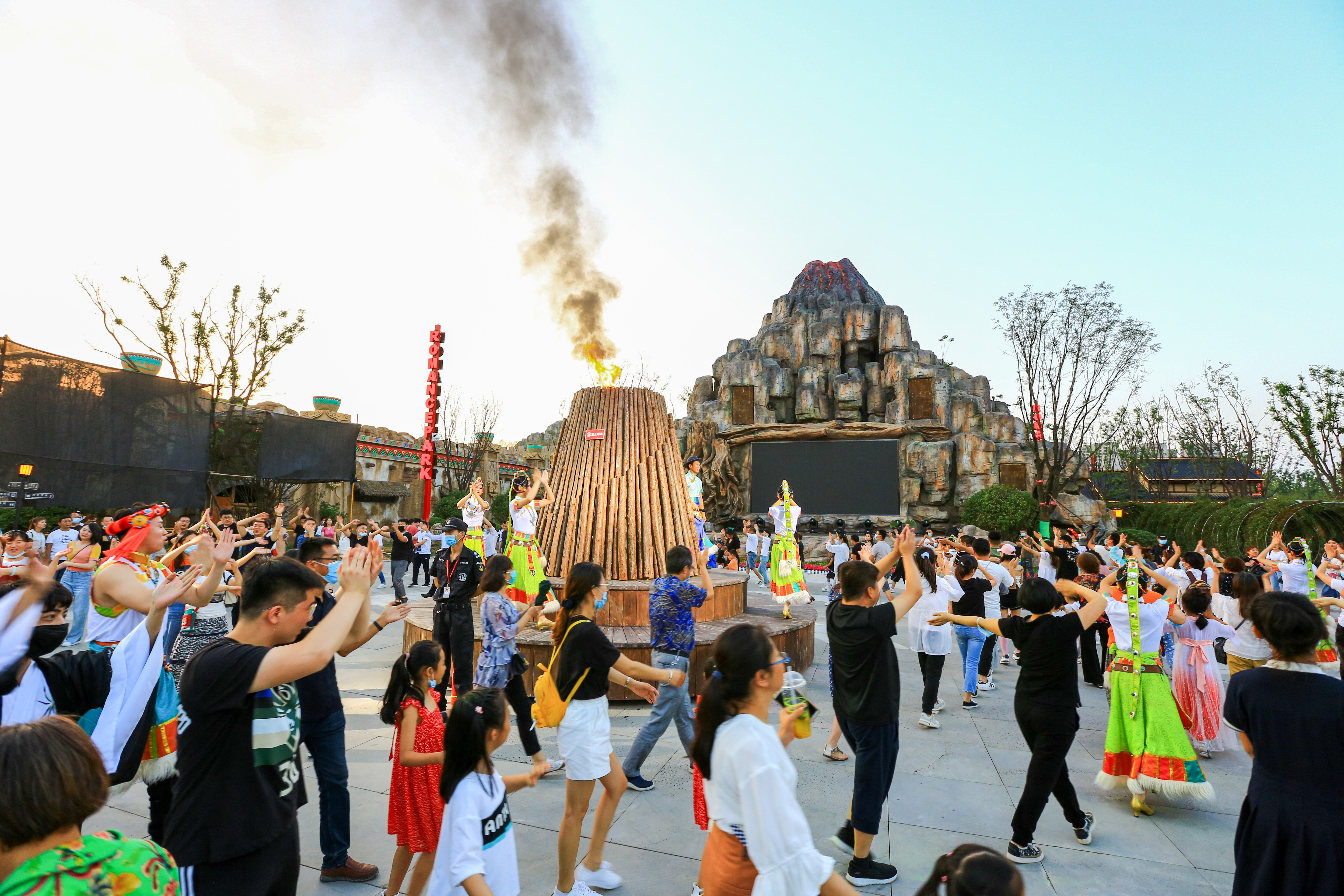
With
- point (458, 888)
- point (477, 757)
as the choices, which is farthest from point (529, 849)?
point (477, 757)

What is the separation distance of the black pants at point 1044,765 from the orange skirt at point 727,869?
2123 millimetres

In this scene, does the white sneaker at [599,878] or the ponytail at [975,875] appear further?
the white sneaker at [599,878]

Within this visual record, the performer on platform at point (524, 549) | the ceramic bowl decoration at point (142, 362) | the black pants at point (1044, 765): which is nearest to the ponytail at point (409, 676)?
the black pants at point (1044, 765)

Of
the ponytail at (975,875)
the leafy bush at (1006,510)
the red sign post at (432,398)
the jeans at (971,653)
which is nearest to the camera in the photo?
the ponytail at (975,875)

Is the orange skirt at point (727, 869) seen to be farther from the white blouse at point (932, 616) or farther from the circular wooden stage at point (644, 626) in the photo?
the white blouse at point (932, 616)

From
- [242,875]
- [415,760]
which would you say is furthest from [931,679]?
[242,875]

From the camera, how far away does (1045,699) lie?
3516 millimetres

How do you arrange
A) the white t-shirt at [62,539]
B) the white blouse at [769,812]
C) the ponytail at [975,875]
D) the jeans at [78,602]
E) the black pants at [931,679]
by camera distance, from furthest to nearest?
the white t-shirt at [62,539], the jeans at [78,602], the black pants at [931,679], the white blouse at [769,812], the ponytail at [975,875]

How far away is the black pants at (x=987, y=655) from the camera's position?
22.9 feet

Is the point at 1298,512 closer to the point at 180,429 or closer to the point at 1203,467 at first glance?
the point at 1203,467

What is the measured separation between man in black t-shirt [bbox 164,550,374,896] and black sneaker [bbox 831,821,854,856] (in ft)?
8.64

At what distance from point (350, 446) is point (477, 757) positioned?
75.3 ft

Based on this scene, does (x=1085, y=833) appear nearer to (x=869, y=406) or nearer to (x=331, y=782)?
(x=331, y=782)

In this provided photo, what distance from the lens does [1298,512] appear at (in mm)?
14359
